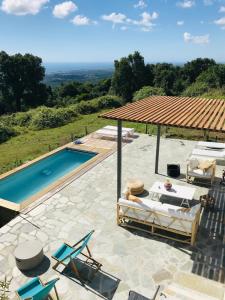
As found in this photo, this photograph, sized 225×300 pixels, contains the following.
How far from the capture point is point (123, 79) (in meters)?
43.5

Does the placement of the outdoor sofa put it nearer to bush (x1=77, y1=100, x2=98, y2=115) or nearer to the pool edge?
the pool edge

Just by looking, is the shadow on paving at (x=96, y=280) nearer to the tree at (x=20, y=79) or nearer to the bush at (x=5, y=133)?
the bush at (x=5, y=133)

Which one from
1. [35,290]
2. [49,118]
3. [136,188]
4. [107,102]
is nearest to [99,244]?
[35,290]

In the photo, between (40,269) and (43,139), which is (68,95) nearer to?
(43,139)

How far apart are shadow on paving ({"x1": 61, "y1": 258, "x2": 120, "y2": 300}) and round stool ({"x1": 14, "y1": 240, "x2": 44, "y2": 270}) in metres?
0.73

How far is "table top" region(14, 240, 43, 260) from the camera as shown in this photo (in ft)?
22.0

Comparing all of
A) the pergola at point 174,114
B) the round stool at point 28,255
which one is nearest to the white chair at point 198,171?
the pergola at point 174,114

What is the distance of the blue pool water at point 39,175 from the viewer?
1178 centimetres

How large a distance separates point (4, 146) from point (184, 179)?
13.2 metres

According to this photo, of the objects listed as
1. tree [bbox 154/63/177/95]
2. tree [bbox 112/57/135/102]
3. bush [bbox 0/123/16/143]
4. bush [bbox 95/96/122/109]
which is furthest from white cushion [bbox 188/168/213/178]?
tree [bbox 154/63/177/95]

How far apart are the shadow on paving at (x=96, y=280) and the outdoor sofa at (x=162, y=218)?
1933 mm

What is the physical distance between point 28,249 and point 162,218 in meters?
3.64

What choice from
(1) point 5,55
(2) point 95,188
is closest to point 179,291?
(2) point 95,188

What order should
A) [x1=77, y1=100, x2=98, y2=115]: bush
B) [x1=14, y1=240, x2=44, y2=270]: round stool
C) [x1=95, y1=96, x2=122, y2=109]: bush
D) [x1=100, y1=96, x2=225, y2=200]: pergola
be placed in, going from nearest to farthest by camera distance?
[x1=14, y1=240, x2=44, y2=270]: round stool
[x1=100, y1=96, x2=225, y2=200]: pergola
[x1=77, y1=100, x2=98, y2=115]: bush
[x1=95, y1=96, x2=122, y2=109]: bush
